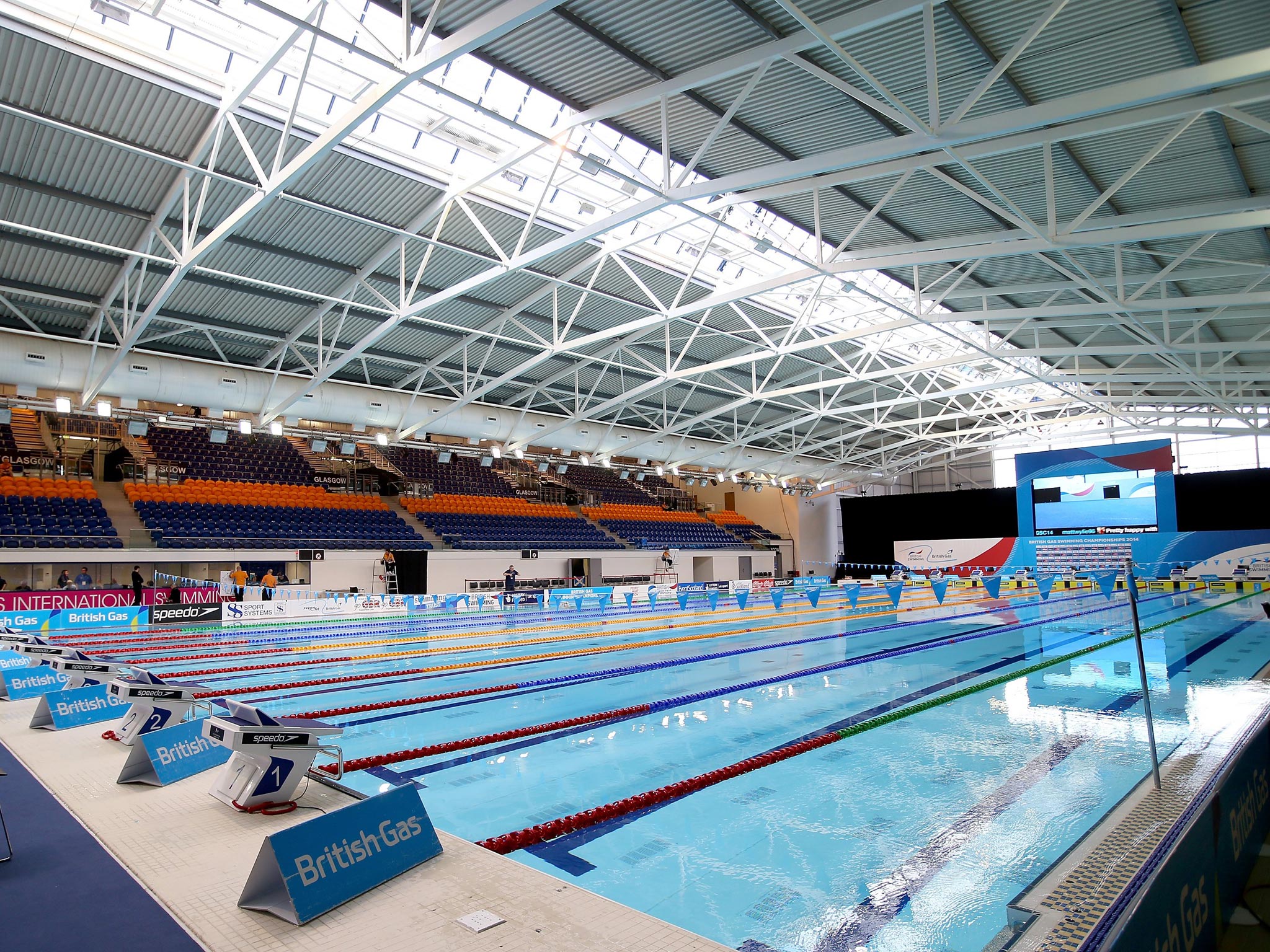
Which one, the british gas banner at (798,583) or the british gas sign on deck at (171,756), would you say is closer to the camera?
the british gas sign on deck at (171,756)

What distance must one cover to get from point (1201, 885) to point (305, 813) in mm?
4222

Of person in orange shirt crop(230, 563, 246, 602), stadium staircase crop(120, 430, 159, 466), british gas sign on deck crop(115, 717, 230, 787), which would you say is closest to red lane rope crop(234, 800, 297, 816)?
british gas sign on deck crop(115, 717, 230, 787)

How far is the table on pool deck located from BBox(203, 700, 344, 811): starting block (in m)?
0.13

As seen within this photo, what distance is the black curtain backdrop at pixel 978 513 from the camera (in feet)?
102

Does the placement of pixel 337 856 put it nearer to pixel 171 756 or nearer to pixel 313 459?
pixel 171 756

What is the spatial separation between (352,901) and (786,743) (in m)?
4.20

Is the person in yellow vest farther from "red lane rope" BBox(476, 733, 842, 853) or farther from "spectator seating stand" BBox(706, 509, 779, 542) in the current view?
"spectator seating stand" BBox(706, 509, 779, 542)

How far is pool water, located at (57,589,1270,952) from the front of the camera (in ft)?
12.1

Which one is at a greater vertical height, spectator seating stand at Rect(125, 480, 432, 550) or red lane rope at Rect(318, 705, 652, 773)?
spectator seating stand at Rect(125, 480, 432, 550)

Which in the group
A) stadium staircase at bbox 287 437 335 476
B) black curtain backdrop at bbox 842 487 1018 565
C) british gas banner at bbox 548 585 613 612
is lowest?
british gas banner at bbox 548 585 613 612

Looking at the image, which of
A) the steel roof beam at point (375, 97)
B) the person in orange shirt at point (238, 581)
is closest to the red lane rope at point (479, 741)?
the steel roof beam at point (375, 97)

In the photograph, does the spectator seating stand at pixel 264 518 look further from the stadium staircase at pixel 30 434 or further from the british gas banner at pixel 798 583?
the british gas banner at pixel 798 583

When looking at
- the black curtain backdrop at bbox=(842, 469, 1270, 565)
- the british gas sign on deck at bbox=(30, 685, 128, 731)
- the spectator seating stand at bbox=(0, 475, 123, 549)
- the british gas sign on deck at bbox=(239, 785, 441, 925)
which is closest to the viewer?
the british gas sign on deck at bbox=(239, 785, 441, 925)

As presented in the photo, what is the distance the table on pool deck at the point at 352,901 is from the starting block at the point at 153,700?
0.72 meters
